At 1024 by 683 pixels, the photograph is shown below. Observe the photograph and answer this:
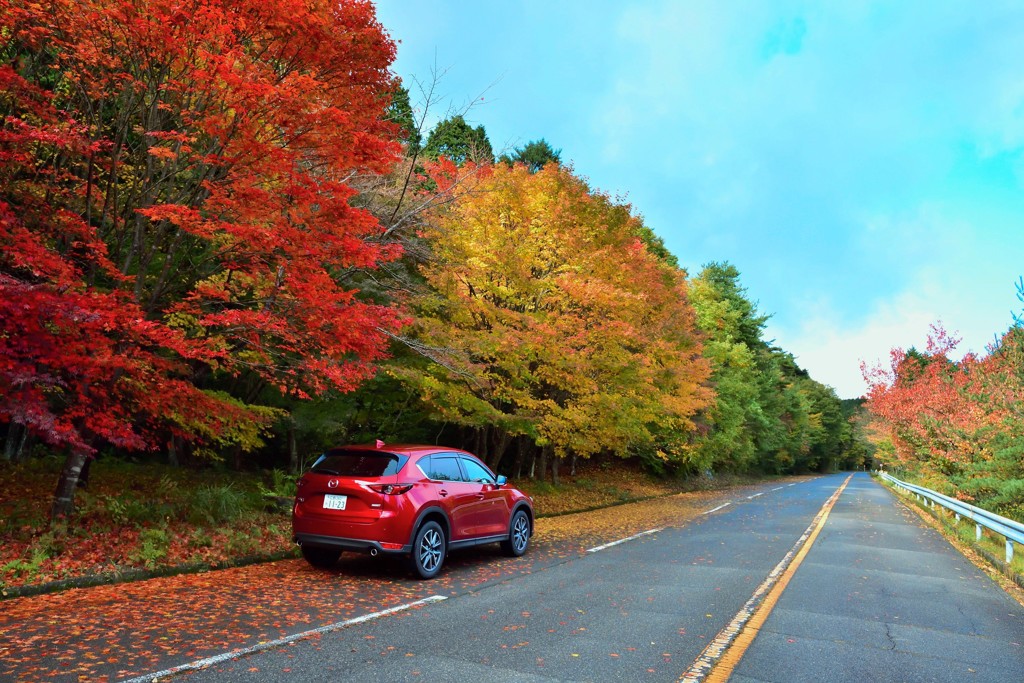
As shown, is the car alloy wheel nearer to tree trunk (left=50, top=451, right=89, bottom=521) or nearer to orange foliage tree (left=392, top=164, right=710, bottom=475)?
tree trunk (left=50, top=451, right=89, bottom=521)

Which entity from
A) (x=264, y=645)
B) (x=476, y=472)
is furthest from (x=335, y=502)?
(x=264, y=645)

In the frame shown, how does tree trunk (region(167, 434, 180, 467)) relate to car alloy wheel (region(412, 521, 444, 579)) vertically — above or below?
above

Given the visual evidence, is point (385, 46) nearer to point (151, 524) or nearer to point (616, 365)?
point (151, 524)

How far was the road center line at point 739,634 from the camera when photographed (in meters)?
4.76

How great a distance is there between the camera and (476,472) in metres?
9.75

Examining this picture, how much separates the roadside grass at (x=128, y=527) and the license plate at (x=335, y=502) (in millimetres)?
1738

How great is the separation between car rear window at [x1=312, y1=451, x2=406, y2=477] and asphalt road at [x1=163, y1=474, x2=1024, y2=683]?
Answer: 1846 mm

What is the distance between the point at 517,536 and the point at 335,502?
3306 millimetres

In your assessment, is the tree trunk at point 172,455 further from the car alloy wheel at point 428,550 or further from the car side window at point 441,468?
the car alloy wheel at point 428,550

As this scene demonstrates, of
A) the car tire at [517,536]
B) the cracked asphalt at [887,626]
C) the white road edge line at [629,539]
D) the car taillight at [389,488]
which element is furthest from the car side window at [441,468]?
the cracked asphalt at [887,626]

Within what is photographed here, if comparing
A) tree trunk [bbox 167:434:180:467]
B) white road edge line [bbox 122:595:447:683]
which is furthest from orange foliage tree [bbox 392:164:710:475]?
white road edge line [bbox 122:595:447:683]

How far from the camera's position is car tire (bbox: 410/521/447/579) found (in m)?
7.98

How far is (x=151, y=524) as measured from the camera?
9.52 meters

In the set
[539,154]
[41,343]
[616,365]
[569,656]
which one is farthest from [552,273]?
[539,154]
